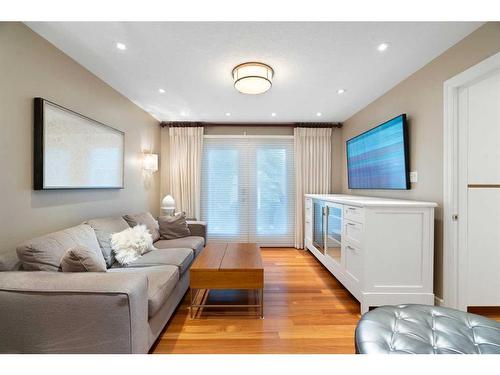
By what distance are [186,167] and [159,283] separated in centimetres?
274

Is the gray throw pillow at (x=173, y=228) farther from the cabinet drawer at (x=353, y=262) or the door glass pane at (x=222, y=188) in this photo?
the cabinet drawer at (x=353, y=262)

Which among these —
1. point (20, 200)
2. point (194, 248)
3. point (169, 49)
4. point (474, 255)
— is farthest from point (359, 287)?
point (20, 200)

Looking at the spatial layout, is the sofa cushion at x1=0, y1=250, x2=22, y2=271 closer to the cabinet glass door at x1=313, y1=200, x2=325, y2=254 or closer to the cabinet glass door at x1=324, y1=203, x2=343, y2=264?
the cabinet glass door at x1=324, y1=203, x2=343, y2=264

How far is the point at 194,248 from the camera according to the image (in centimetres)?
272

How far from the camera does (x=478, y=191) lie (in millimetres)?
1914

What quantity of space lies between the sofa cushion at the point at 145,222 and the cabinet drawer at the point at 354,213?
7.52 feet

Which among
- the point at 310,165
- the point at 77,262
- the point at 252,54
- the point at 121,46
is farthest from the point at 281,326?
the point at 310,165

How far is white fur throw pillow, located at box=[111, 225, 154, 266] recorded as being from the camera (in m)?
2.06

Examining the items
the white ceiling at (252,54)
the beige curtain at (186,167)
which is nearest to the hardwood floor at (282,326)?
the beige curtain at (186,167)

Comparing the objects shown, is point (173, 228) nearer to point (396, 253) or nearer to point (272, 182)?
point (272, 182)
